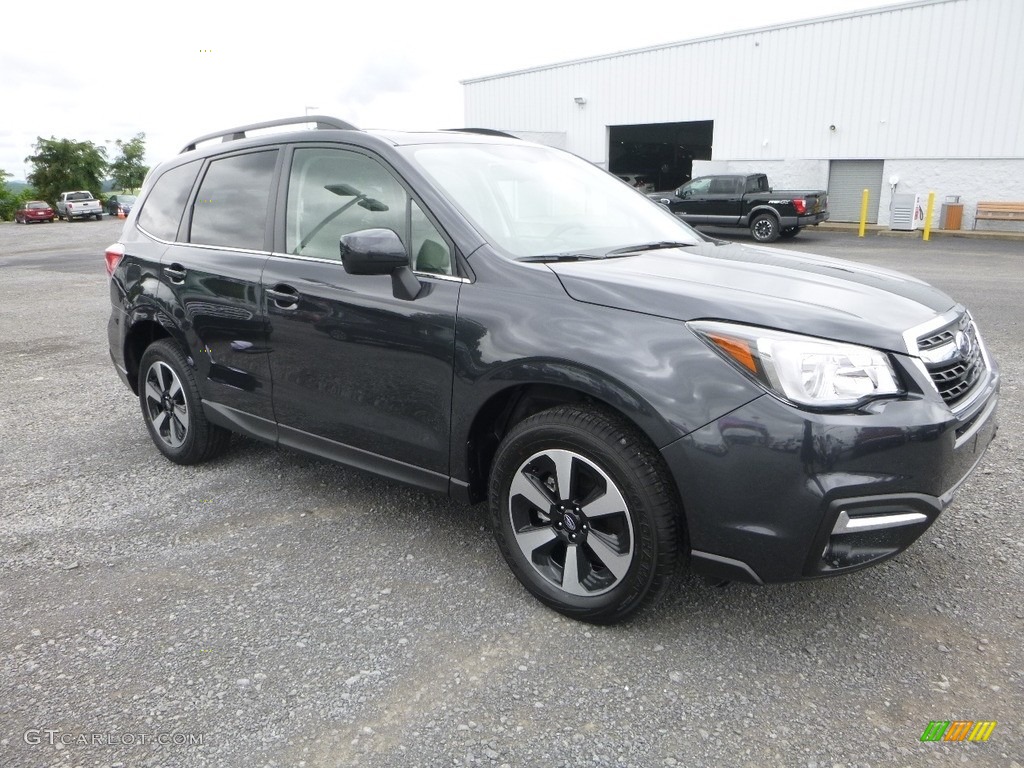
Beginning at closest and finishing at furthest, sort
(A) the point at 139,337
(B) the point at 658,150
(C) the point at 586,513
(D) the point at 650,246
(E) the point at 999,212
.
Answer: (C) the point at 586,513, (D) the point at 650,246, (A) the point at 139,337, (E) the point at 999,212, (B) the point at 658,150

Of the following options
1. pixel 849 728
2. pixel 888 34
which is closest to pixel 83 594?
pixel 849 728

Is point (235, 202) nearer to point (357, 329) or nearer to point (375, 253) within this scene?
point (357, 329)

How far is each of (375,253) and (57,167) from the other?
7342 cm

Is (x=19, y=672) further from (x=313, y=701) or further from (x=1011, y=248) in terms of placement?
(x=1011, y=248)

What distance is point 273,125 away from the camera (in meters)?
3.92

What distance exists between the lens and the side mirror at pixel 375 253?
9.34 feet

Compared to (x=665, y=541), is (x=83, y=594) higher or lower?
lower

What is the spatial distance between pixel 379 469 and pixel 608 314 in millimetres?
1305

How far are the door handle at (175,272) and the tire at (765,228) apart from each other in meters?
16.8

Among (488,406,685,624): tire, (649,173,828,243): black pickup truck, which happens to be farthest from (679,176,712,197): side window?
(488,406,685,624): tire

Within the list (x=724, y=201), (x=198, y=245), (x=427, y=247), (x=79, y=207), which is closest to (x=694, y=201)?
(x=724, y=201)

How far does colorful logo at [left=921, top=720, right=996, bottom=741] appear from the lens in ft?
7.27

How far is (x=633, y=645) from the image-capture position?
105 inches

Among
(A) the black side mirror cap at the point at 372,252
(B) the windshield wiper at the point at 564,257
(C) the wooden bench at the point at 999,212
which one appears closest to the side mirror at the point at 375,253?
(A) the black side mirror cap at the point at 372,252
